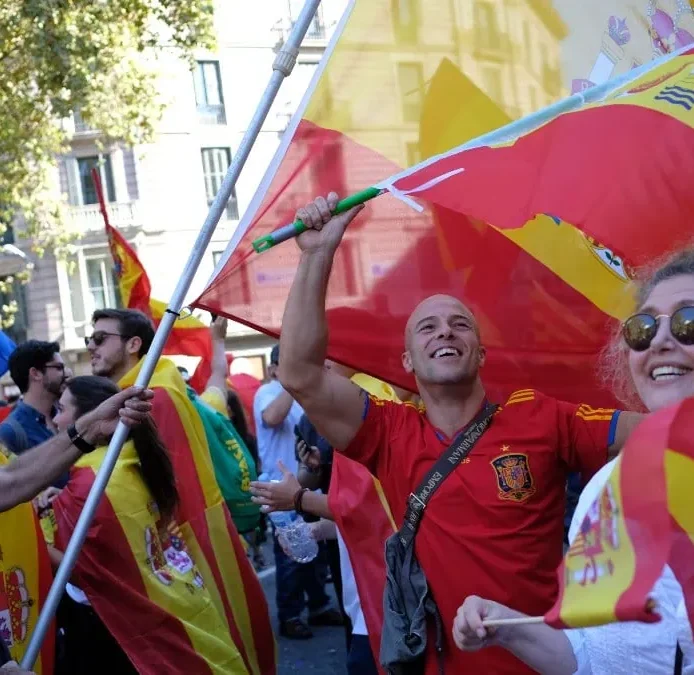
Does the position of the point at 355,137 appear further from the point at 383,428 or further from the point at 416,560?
the point at 416,560

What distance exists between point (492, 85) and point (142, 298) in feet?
14.8

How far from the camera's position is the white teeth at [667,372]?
2.20 meters

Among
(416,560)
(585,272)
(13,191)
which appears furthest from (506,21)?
(13,191)

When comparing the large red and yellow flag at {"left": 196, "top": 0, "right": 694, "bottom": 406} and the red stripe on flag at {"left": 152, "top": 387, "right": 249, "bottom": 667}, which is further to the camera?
the red stripe on flag at {"left": 152, "top": 387, "right": 249, "bottom": 667}

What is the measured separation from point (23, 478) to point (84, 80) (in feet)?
33.9

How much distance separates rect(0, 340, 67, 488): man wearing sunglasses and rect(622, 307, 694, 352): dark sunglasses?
399 centimetres

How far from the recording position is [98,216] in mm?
32844

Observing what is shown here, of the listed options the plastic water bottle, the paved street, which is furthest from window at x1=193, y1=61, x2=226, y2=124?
the plastic water bottle

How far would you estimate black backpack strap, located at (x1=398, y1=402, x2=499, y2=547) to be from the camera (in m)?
2.89

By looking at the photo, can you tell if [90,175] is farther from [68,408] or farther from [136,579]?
[136,579]

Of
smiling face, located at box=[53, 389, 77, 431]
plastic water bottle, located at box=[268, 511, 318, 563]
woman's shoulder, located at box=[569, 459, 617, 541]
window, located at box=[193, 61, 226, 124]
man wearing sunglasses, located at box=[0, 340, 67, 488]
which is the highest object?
window, located at box=[193, 61, 226, 124]

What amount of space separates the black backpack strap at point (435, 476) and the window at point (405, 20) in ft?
4.31

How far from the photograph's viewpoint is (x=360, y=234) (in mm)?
3521

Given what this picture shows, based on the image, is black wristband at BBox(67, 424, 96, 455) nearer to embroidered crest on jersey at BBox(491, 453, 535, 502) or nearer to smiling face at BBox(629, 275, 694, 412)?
embroidered crest on jersey at BBox(491, 453, 535, 502)
